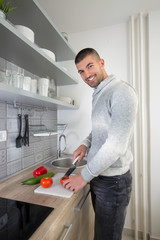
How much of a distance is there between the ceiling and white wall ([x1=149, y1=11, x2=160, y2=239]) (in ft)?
0.65

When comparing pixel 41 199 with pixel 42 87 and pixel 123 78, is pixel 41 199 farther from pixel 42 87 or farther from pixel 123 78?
pixel 123 78

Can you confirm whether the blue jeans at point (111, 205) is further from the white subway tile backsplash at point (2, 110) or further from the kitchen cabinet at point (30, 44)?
the white subway tile backsplash at point (2, 110)

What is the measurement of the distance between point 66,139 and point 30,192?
1.07 meters

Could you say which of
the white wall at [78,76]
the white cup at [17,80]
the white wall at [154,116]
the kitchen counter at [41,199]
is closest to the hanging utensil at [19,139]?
the kitchen counter at [41,199]

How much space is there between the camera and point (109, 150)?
74cm

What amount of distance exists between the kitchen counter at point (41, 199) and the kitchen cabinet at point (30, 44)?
0.56m

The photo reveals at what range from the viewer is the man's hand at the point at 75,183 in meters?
0.82

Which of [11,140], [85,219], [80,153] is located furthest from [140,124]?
[11,140]

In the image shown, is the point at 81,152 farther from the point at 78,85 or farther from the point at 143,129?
the point at 78,85

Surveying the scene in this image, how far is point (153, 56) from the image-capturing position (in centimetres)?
156

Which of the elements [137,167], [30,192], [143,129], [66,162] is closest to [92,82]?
[30,192]

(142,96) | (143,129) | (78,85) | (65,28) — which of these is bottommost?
(143,129)

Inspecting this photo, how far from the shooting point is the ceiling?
144 cm

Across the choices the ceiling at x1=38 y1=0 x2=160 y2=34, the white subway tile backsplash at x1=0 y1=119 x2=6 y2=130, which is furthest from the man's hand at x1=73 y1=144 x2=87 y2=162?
the ceiling at x1=38 y1=0 x2=160 y2=34
